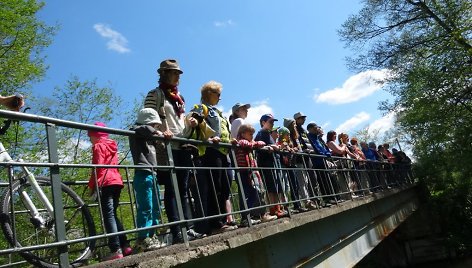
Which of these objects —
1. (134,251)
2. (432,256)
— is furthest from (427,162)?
(134,251)

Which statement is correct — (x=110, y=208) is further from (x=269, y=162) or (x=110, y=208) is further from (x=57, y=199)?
(x=269, y=162)

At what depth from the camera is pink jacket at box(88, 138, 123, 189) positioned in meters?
3.57

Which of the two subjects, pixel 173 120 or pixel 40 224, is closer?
pixel 40 224

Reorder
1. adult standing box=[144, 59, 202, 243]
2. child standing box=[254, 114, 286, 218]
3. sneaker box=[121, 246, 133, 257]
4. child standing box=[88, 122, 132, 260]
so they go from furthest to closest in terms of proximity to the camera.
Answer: child standing box=[254, 114, 286, 218] → adult standing box=[144, 59, 202, 243] → sneaker box=[121, 246, 133, 257] → child standing box=[88, 122, 132, 260]

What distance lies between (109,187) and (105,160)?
33 cm

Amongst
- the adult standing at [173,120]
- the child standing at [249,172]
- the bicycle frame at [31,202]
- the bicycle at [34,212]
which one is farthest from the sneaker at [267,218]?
the bicycle frame at [31,202]

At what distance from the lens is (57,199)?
259 cm

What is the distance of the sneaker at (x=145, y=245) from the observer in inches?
135

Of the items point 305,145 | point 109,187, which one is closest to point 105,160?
point 109,187

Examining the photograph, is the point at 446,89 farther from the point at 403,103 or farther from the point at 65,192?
the point at 65,192

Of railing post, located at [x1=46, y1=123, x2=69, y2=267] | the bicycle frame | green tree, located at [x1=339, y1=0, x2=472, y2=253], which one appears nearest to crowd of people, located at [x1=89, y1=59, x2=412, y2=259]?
the bicycle frame

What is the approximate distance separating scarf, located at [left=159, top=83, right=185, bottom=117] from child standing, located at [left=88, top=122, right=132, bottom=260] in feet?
2.74

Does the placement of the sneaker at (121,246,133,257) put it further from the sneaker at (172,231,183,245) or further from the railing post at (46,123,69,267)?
the railing post at (46,123,69,267)

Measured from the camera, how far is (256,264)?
4.35 m
